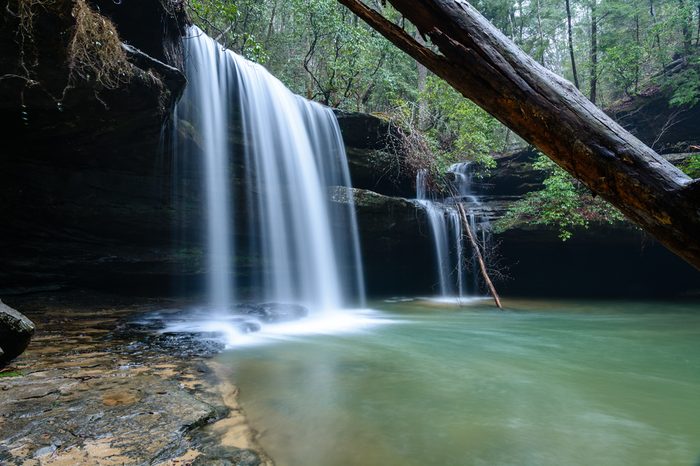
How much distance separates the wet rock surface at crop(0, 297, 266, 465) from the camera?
7.57ft

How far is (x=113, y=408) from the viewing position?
288cm

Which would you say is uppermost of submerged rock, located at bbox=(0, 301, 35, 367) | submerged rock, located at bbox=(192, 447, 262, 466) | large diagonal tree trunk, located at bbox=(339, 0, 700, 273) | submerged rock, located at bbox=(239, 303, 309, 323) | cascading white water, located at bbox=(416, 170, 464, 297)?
cascading white water, located at bbox=(416, 170, 464, 297)

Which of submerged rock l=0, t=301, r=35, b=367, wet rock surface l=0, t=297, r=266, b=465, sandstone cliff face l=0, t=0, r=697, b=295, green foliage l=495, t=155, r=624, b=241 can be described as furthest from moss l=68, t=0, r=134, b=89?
green foliage l=495, t=155, r=624, b=241

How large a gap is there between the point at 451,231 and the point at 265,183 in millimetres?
6317

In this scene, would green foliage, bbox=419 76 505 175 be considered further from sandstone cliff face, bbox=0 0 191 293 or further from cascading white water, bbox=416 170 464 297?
sandstone cliff face, bbox=0 0 191 293

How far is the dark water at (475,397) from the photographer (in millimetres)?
2877

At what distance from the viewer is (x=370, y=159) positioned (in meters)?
12.5

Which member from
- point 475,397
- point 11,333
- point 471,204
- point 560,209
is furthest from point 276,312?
point 560,209

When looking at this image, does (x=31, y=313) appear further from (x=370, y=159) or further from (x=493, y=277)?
(x=493, y=277)

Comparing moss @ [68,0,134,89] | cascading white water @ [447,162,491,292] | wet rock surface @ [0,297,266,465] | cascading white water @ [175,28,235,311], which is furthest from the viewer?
cascading white water @ [447,162,491,292]

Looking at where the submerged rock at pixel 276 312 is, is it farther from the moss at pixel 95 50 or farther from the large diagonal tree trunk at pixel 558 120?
the large diagonal tree trunk at pixel 558 120

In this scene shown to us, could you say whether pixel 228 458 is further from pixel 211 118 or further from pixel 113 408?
pixel 211 118

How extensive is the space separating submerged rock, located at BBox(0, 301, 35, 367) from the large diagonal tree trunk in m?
3.93

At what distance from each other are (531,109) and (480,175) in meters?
13.5
